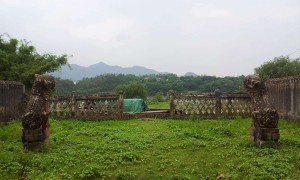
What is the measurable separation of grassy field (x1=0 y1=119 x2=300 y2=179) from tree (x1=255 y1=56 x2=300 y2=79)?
29.0 m

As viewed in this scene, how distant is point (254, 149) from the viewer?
7953 millimetres

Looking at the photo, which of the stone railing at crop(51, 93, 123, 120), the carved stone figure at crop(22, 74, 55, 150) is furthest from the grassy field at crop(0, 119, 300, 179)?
the stone railing at crop(51, 93, 123, 120)

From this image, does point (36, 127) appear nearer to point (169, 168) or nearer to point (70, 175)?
point (70, 175)

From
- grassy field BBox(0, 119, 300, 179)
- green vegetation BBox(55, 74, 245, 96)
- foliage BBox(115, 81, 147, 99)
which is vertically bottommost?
grassy field BBox(0, 119, 300, 179)

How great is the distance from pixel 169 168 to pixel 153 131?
4.80 meters

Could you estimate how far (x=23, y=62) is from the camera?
2348 cm

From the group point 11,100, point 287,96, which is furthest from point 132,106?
point 287,96

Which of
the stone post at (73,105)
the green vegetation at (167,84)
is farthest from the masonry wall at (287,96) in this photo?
the green vegetation at (167,84)

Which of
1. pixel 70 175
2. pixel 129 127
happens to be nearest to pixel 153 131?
pixel 129 127

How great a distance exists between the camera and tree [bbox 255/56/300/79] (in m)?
36.7

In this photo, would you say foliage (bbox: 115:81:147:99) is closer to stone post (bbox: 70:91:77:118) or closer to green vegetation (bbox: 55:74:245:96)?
green vegetation (bbox: 55:74:245:96)

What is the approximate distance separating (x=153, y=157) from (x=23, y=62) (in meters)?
19.3

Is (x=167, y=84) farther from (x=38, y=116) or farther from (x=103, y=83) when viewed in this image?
(x=38, y=116)

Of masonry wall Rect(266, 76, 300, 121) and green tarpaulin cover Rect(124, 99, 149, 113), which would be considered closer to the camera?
masonry wall Rect(266, 76, 300, 121)
